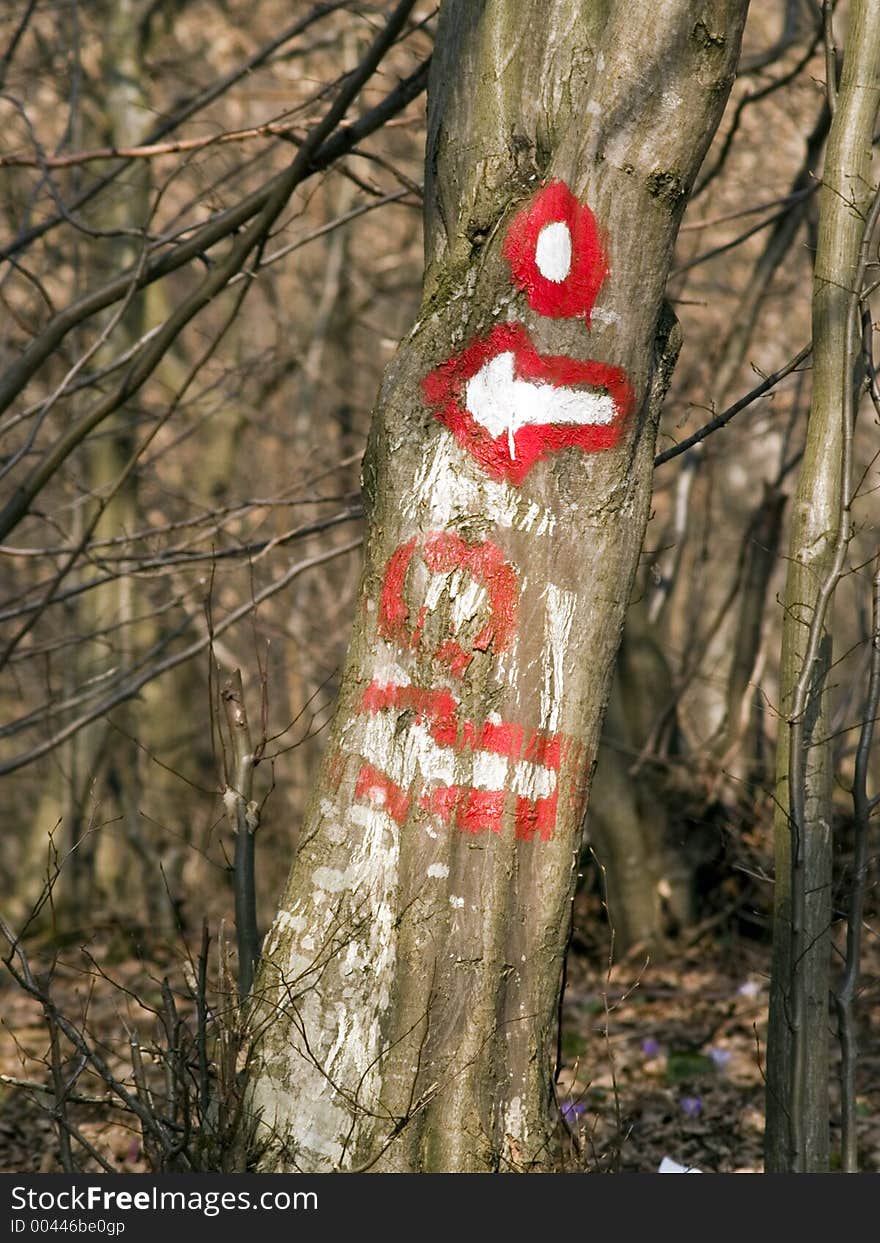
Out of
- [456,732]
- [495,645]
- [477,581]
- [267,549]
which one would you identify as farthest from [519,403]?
[267,549]

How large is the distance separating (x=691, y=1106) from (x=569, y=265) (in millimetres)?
3089

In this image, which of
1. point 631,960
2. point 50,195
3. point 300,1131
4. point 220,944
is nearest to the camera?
point 300,1131

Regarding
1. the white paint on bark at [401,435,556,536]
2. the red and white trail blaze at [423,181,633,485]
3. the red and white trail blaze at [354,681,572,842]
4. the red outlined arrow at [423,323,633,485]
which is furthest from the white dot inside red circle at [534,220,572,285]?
the red and white trail blaze at [354,681,572,842]

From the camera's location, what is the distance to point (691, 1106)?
14.6ft

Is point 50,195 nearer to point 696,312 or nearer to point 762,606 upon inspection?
point 762,606

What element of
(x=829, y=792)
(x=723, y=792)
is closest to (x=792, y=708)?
(x=829, y=792)

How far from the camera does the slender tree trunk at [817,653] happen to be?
2.78 metres

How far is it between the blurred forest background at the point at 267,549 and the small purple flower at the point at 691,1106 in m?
0.03

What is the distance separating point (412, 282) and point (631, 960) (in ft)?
23.8

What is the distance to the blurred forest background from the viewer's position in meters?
4.34

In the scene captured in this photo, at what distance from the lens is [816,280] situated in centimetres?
309

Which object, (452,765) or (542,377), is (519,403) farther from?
(452,765)

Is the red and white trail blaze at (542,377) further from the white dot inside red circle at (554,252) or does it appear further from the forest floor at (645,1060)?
the forest floor at (645,1060)

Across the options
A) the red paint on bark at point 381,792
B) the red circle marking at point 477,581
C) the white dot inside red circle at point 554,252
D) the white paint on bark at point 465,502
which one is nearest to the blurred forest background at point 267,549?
the red paint on bark at point 381,792
